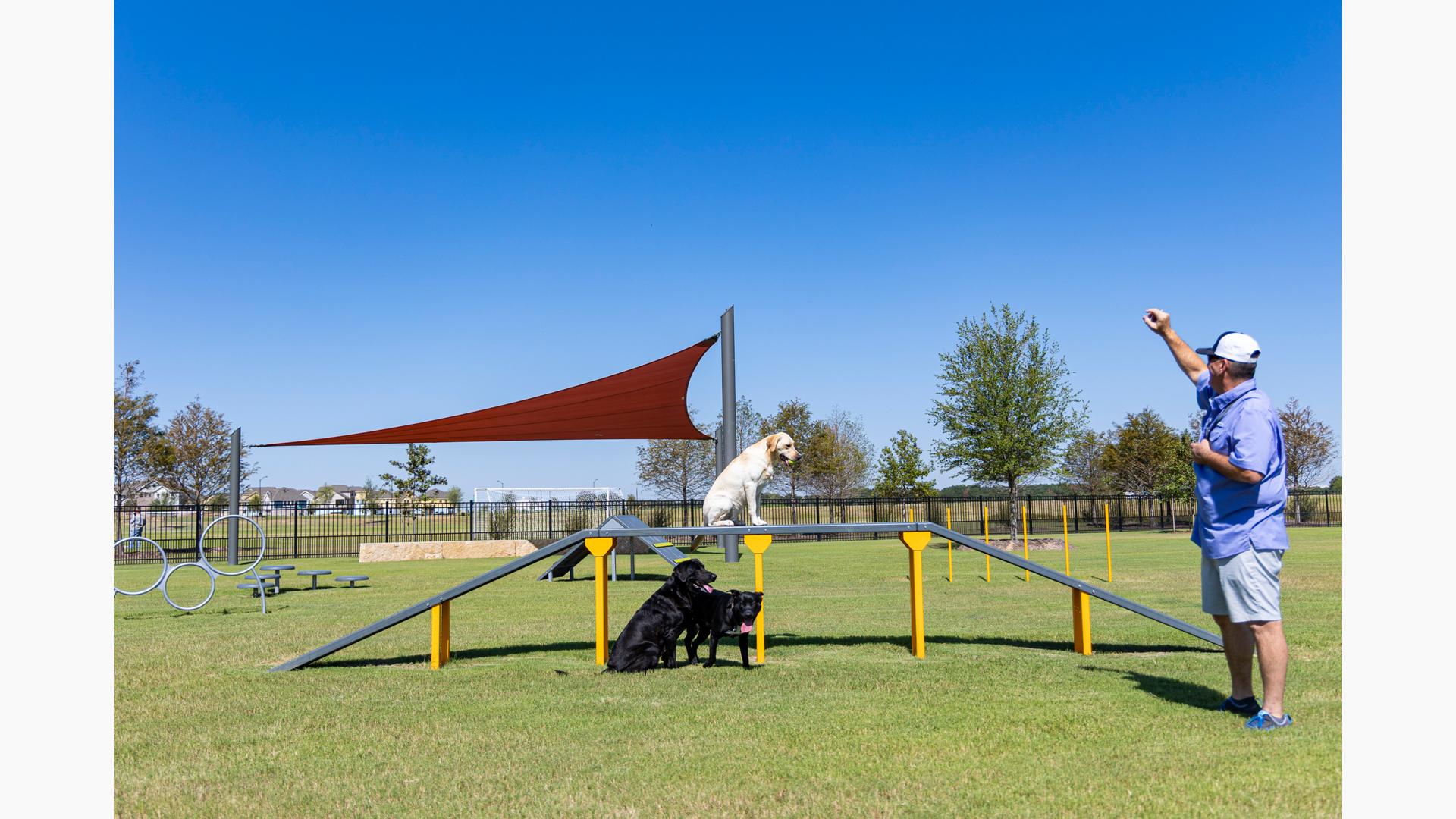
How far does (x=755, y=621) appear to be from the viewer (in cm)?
732

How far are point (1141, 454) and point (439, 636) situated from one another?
146 ft

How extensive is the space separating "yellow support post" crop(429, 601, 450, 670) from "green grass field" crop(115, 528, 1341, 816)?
0.20 m

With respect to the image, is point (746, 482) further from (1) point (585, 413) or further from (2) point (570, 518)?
(2) point (570, 518)

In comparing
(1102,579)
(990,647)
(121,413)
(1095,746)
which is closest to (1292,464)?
(1102,579)

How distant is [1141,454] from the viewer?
150 ft

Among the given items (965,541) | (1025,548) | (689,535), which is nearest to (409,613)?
(689,535)

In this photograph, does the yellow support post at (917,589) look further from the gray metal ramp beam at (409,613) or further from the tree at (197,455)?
the tree at (197,455)

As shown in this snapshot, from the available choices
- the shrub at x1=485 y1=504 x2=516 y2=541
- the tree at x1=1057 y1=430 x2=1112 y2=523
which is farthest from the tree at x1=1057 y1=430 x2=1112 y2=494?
the shrub at x1=485 y1=504 x2=516 y2=541

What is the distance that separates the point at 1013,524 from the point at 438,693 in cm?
2416

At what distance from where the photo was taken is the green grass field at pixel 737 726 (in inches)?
155

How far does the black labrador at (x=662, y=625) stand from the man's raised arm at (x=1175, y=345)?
350 centimetres

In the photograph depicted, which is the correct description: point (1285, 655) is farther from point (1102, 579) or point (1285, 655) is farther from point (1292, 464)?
point (1292, 464)

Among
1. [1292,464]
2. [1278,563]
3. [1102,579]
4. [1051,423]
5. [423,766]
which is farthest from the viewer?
[1292,464]

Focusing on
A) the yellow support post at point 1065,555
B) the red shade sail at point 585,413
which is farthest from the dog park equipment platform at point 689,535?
the red shade sail at point 585,413
